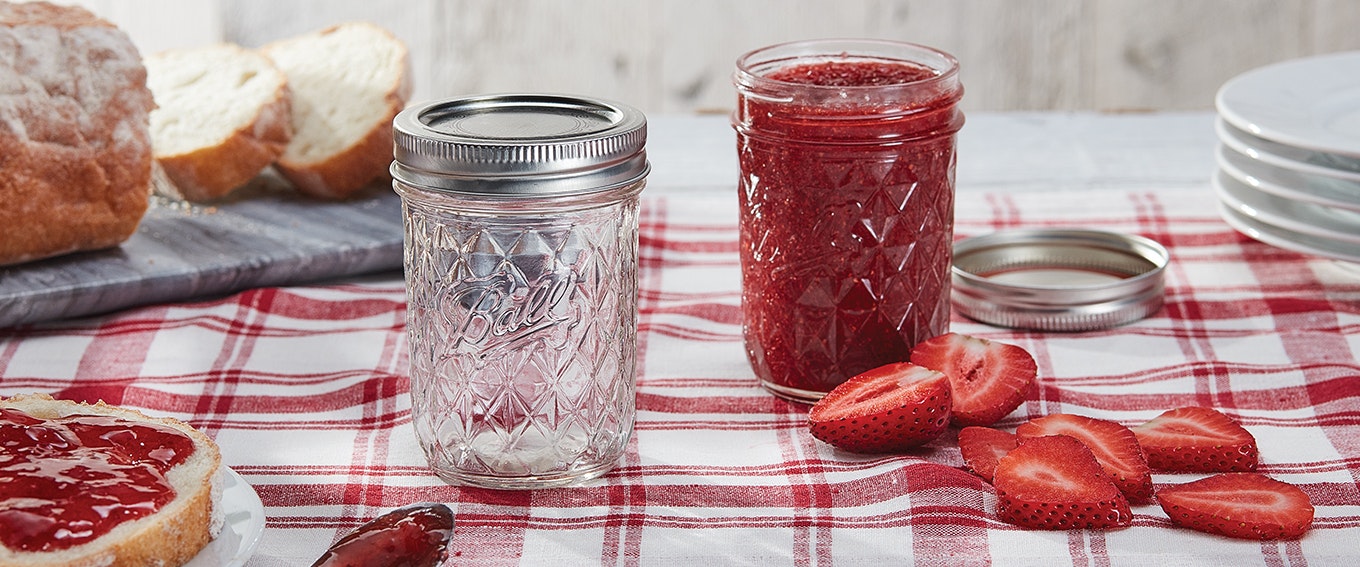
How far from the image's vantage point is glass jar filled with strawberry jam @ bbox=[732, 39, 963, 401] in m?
1.69

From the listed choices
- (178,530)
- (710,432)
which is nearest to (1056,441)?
(710,432)

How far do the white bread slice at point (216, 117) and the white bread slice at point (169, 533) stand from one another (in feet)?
4.29

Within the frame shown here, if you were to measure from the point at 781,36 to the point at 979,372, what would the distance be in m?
2.68

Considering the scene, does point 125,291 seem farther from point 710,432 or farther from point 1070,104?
point 1070,104

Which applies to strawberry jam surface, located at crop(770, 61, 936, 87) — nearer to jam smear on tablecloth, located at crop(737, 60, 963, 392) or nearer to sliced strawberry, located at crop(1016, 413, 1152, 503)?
jam smear on tablecloth, located at crop(737, 60, 963, 392)

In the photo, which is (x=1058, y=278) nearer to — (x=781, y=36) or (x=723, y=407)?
(x=723, y=407)

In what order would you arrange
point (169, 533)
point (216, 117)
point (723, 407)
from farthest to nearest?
point (216, 117) < point (723, 407) < point (169, 533)

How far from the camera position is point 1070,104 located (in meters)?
4.39

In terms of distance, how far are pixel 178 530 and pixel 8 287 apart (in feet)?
3.47

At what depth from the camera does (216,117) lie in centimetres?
270

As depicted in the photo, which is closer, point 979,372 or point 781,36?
point 979,372

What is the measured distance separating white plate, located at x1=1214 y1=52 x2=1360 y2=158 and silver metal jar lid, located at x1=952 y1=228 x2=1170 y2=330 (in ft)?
0.82

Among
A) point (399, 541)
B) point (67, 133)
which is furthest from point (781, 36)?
point (399, 541)

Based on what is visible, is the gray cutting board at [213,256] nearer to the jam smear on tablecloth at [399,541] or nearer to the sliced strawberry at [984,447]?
the jam smear on tablecloth at [399,541]
